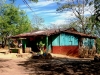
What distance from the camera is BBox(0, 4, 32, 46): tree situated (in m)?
52.7

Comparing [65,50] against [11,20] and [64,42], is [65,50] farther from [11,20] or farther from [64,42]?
[11,20]

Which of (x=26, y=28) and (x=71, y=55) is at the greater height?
(x=26, y=28)

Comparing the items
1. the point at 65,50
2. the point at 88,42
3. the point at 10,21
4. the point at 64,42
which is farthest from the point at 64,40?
the point at 10,21

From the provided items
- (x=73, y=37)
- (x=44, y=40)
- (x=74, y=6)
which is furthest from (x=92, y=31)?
(x=44, y=40)

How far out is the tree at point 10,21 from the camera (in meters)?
52.7

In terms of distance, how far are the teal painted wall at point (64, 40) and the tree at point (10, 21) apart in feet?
73.5

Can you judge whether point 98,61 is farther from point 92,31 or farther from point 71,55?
point 92,31

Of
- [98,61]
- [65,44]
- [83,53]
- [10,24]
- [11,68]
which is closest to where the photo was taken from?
[11,68]

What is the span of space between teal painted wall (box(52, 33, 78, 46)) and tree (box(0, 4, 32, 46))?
2240cm

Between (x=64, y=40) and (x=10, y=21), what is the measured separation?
24526 millimetres

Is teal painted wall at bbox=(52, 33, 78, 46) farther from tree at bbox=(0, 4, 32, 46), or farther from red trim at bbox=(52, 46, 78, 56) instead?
tree at bbox=(0, 4, 32, 46)

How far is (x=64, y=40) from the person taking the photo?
32875 mm

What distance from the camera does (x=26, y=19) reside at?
193ft

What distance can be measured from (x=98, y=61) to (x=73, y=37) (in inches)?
512
